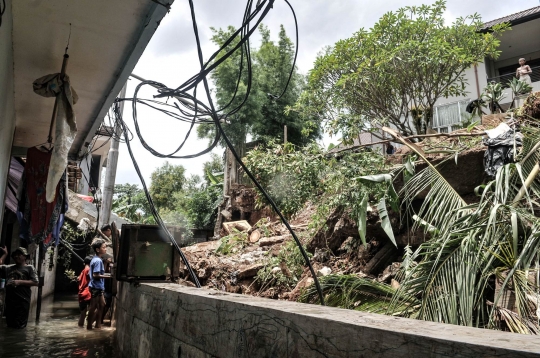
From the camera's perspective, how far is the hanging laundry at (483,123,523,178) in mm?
5508

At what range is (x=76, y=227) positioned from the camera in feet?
38.7

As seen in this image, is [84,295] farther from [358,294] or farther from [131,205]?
[131,205]

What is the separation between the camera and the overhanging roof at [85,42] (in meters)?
3.74

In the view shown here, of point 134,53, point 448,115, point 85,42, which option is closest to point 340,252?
point 134,53

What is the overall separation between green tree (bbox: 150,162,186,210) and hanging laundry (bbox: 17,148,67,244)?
23.3 metres

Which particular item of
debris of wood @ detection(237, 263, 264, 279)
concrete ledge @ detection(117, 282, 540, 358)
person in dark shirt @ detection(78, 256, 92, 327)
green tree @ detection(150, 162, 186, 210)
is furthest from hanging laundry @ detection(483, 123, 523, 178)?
green tree @ detection(150, 162, 186, 210)

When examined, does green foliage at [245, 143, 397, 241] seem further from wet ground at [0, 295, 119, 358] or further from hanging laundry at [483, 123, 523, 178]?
wet ground at [0, 295, 119, 358]

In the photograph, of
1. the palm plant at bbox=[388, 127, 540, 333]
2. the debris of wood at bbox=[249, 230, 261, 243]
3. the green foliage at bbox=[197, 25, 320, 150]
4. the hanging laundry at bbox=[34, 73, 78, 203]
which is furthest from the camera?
the green foliage at bbox=[197, 25, 320, 150]

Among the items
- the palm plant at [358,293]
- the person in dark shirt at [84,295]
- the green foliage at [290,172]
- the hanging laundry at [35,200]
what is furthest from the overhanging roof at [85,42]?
the palm plant at [358,293]

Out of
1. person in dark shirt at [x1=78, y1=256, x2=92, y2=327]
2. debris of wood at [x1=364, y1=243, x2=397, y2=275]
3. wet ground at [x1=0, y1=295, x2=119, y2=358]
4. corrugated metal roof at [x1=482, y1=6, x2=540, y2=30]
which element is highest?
corrugated metal roof at [x1=482, y1=6, x2=540, y2=30]

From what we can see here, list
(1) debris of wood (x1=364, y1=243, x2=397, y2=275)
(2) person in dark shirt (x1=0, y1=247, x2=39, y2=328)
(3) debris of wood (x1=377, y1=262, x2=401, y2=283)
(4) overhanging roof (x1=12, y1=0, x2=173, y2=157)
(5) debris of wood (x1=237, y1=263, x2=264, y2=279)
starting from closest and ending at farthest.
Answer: (4) overhanging roof (x1=12, y1=0, x2=173, y2=157) < (3) debris of wood (x1=377, y1=262, x2=401, y2=283) < (1) debris of wood (x1=364, y1=243, x2=397, y2=275) < (2) person in dark shirt (x1=0, y1=247, x2=39, y2=328) < (5) debris of wood (x1=237, y1=263, x2=264, y2=279)

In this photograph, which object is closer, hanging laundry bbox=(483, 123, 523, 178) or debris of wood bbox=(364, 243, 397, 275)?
hanging laundry bbox=(483, 123, 523, 178)

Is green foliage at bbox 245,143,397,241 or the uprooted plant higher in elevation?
green foliage at bbox 245,143,397,241

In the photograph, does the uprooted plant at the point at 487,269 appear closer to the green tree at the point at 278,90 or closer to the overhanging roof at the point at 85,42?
the overhanging roof at the point at 85,42
